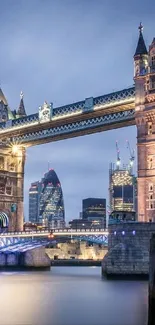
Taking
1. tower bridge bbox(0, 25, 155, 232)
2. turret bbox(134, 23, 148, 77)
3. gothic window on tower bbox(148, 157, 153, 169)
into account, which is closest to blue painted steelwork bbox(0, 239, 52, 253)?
tower bridge bbox(0, 25, 155, 232)

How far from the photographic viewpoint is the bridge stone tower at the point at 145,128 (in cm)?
8644

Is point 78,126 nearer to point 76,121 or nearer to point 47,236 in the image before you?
point 76,121

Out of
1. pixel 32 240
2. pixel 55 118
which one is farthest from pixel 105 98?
pixel 32 240

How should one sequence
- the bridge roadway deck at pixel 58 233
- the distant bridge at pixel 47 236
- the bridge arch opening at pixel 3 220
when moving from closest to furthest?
the distant bridge at pixel 47 236
the bridge roadway deck at pixel 58 233
the bridge arch opening at pixel 3 220

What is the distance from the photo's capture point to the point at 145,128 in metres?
88.7

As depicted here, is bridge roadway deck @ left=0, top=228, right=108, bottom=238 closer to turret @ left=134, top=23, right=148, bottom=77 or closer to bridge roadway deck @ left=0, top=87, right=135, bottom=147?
bridge roadway deck @ left=0, top=87, right=135, bottom=147

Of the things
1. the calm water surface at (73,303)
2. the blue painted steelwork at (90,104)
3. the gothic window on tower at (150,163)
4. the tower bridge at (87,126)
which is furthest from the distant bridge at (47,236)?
the blue painted steelwork at (90,104)

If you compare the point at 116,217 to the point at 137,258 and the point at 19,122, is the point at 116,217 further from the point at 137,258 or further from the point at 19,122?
the point at 19,122

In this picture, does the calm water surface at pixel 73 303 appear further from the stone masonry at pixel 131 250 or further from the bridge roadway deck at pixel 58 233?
the bridge roadway deck at pixel 58 233

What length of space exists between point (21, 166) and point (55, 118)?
2122 centimetres

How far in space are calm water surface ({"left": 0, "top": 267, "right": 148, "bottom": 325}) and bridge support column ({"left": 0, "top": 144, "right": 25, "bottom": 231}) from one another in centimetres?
4186

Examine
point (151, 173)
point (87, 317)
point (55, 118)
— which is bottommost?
point (87, 317)

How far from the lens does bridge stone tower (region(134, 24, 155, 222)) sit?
284 feet

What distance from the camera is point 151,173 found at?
86.6 metres
